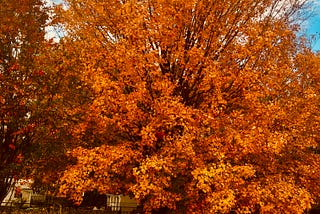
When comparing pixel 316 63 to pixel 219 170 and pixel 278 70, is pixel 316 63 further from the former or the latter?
pixel 219 170

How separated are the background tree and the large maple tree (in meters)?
1.44

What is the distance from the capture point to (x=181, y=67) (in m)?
13.5

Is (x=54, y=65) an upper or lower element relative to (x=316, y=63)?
lower

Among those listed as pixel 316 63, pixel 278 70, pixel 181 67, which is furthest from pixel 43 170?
pixel 316 63

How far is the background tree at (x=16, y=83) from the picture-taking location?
11.0 m

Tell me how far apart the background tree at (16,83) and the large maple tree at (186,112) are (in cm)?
144

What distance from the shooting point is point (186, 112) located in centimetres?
1141

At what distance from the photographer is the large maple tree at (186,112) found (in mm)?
11203

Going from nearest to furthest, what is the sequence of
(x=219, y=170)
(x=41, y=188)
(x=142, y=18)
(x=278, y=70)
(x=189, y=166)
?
(x=219, y=170)
(x=189, y=166)
(x=142, y=18)
(x=278, y=70)
(x=41, y=188)

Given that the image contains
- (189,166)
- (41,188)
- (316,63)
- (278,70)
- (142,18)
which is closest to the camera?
(189,166)

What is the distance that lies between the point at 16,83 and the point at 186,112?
549 cm

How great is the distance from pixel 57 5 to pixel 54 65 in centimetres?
417

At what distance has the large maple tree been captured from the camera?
11.2 m

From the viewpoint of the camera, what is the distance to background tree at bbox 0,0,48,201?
10992 millimetres
